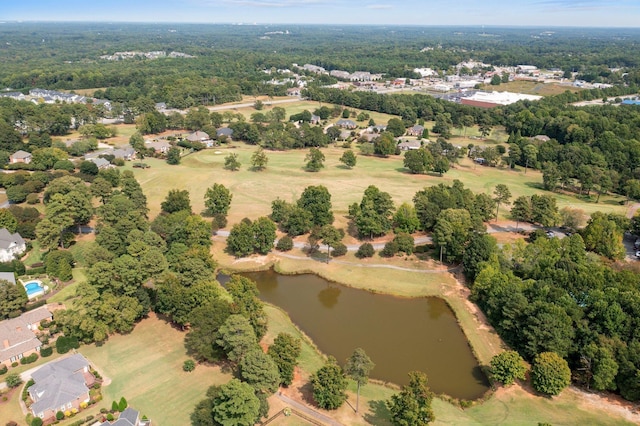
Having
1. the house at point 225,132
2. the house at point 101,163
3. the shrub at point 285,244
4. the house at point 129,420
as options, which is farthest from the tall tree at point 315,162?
the house at point 129,420

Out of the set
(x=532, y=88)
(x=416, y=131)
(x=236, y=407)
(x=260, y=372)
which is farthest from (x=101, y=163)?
(x=532, y=88)

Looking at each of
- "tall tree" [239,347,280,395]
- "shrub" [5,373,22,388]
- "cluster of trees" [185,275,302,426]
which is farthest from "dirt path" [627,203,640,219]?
"shrub" [5,373,22,388]

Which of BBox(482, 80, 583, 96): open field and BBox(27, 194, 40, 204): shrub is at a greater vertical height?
BBox(482, 80, 583, 96): open field

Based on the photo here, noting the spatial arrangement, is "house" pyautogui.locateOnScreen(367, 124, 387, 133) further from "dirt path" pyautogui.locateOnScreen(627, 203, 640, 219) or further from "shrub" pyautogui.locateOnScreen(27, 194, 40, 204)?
"shrub" pyautogui.locateOnScreen(27, 194, 40, 204)


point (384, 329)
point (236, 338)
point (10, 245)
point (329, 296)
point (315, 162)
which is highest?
point (236, 338)

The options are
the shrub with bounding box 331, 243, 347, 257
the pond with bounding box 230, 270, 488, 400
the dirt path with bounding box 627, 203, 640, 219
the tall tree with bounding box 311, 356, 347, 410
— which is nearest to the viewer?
the tall tree with bounding box 311, 356, 347, 410

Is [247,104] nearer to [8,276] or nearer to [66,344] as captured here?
[8,276]

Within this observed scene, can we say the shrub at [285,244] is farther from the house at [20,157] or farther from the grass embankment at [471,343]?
the house at [20,157]
